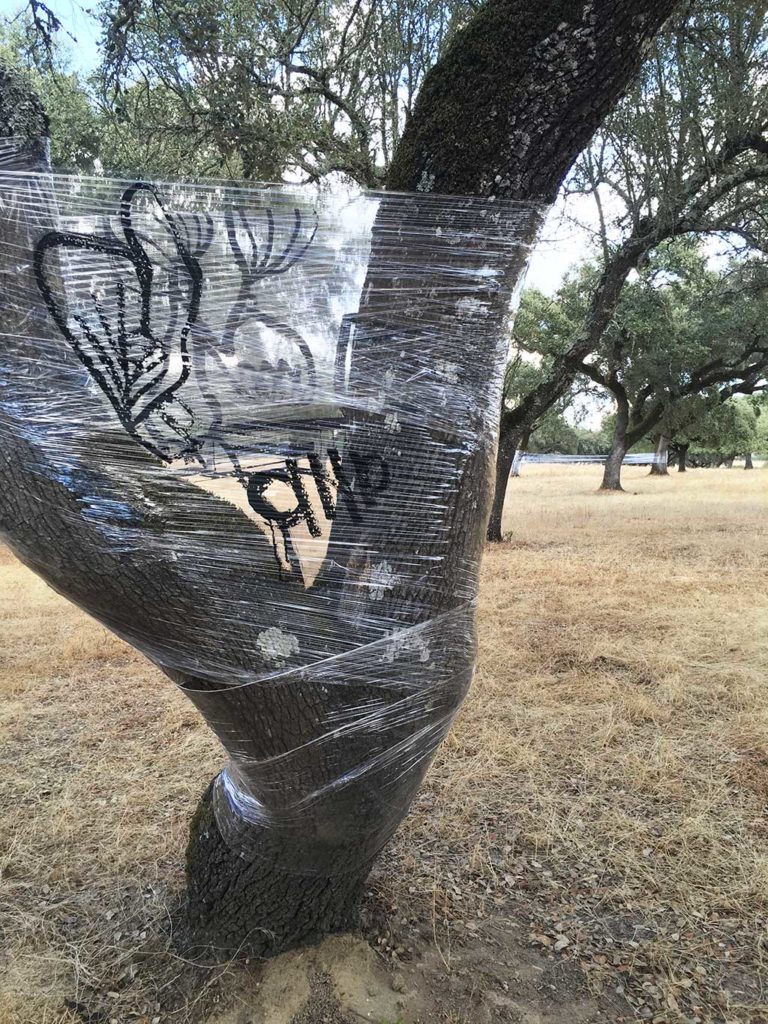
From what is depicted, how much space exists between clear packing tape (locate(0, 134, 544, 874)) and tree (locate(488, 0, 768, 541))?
3261 millimetres

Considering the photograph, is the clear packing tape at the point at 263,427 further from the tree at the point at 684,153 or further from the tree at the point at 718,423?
the tree at the point at 718,423

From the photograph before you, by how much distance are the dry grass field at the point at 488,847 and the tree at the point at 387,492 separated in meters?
0.71

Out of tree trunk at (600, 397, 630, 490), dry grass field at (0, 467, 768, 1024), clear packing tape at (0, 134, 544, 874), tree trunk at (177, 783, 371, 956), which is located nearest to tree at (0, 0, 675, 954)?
clear packing tape at (0, 134, 544, 874)

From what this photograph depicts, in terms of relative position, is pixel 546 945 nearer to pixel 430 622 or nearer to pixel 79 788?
pixel 430 622

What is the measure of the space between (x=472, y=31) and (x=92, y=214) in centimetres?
89

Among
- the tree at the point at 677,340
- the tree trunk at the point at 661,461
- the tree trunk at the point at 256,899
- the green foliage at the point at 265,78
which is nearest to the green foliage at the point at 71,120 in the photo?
the green foliage at the point at 265,78

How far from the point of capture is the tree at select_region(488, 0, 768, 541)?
485 centimetres

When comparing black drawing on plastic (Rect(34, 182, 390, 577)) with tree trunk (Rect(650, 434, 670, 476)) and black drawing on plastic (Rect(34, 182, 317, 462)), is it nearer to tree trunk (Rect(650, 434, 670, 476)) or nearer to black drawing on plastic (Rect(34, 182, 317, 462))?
black drawing on plastic (Rect(34, 182, 317, 462))

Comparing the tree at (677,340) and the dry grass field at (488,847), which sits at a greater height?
the tree at (677,340)

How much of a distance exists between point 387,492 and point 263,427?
1.00ft

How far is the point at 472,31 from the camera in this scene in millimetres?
1379

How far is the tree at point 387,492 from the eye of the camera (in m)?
1.32

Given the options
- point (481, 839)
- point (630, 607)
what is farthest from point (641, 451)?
point (481, 839)

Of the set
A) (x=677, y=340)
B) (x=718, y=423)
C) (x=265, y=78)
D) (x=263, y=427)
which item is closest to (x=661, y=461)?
(x=718, y=423)
